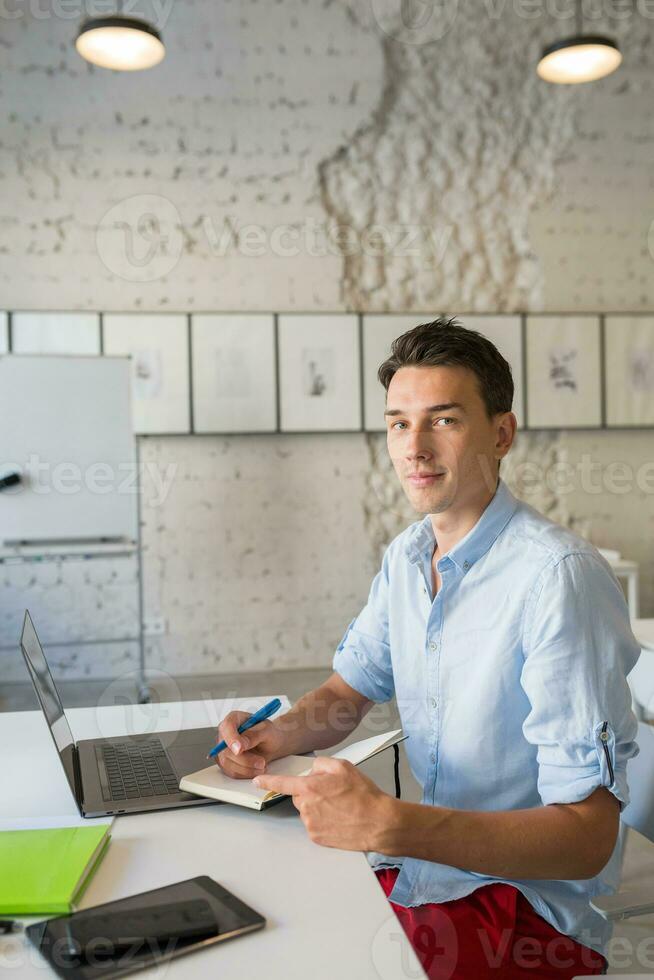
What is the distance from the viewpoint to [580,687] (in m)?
1.21

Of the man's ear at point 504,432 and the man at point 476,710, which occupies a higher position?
the man's ear at point 504,432

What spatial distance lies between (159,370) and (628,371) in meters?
2.77

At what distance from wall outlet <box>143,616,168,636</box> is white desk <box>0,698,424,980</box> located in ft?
10.8

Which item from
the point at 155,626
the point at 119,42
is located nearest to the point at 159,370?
the point at 155,626

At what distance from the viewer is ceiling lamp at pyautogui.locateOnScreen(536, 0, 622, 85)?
3.75 meters

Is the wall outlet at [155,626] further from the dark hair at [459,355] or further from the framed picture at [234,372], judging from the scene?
the dark hair at [459,355]

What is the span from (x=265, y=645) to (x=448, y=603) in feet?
11.6

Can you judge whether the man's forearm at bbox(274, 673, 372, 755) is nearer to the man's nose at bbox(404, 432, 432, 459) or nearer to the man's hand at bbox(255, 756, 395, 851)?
the man's hand at bbox(255, 756, 395, 851)

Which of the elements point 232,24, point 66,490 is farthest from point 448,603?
point 232,24

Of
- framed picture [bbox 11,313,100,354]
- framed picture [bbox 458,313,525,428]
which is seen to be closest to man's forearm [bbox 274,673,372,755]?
framed picture [bbox 11,313,100,354]

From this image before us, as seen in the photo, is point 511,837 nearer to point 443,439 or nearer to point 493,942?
point 493,942

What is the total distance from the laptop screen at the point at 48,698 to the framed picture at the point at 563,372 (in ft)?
13.2

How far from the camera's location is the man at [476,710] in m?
1.15

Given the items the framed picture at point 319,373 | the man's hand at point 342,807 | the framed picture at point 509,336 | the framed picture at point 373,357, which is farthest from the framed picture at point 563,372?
the man's hand at point 342,807
